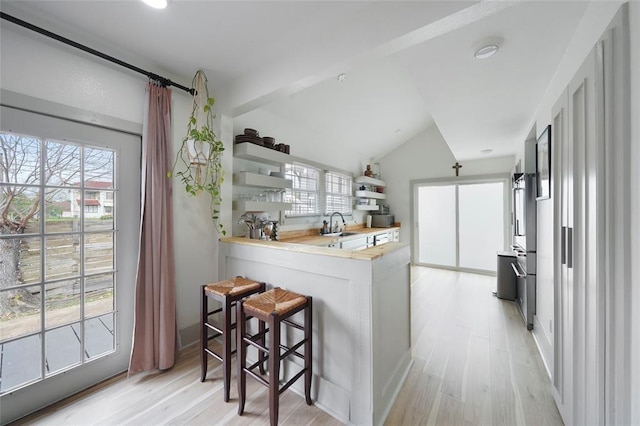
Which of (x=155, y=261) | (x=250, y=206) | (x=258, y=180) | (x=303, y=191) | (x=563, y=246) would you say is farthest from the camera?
(x=303, y=191)

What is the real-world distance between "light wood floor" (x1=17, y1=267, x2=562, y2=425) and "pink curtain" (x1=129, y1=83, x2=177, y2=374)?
184mm

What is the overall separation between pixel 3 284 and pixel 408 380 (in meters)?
2.73

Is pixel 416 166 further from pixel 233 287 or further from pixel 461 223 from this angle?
pixel 233 287

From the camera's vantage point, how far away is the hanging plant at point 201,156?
2080 millimetres

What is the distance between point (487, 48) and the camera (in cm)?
172

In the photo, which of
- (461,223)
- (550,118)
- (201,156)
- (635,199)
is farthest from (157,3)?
(461,223)

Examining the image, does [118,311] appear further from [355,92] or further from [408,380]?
[355,92]

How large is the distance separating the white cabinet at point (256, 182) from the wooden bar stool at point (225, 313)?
92 cm

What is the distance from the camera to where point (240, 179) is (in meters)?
2.58

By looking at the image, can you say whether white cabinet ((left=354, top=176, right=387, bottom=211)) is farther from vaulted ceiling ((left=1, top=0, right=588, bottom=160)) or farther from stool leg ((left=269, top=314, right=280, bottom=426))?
stool leg ((left=269, top=314, right=280, bottom=426))

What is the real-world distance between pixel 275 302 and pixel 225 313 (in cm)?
43

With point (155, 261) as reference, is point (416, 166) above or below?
above

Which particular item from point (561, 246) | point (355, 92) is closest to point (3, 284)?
point (561, 246)

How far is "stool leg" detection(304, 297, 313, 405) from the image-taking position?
5.09 feet
